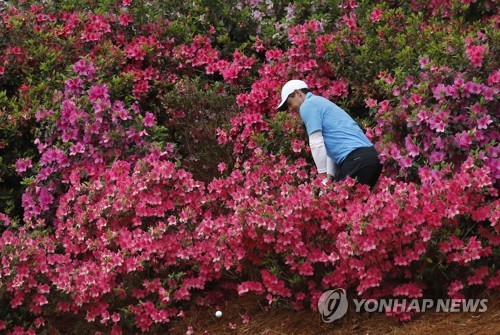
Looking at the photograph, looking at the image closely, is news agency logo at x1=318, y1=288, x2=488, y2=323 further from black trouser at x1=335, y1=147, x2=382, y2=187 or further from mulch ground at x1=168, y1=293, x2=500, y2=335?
black trouser at x1=335, y1=147, x2=382, y2=187

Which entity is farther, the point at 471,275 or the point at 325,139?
the point at 325,139

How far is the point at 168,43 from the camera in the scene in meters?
8.54

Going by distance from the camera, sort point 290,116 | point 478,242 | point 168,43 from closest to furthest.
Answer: point 478,242
point 290,116
point 168,43

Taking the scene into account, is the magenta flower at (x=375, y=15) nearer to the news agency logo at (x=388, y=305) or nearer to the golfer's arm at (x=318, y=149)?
the golfer's arm at (x=318, y=149)

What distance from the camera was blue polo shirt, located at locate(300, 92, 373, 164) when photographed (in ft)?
21.4

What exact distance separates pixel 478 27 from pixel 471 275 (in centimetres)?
274

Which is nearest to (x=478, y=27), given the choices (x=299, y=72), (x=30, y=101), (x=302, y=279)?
(x=299, y=72)

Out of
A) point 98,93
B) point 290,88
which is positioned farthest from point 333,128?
point 98,93

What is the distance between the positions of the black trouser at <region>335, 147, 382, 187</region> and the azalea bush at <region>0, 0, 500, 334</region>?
12 cm

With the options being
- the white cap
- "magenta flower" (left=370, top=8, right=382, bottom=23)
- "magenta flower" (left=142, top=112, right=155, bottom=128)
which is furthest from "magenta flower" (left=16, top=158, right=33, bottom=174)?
"magenta flower" (left=370, top=8, right=382, bottom=23)

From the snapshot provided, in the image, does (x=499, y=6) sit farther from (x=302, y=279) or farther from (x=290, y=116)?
(x=302, y=279)

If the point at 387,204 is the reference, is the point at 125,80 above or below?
above

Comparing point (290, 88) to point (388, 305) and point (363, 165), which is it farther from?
Result: point (388, 305)

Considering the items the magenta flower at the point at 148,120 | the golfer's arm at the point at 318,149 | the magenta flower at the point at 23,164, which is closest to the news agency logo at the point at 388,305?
the golfer's arm at the point at 318,149
